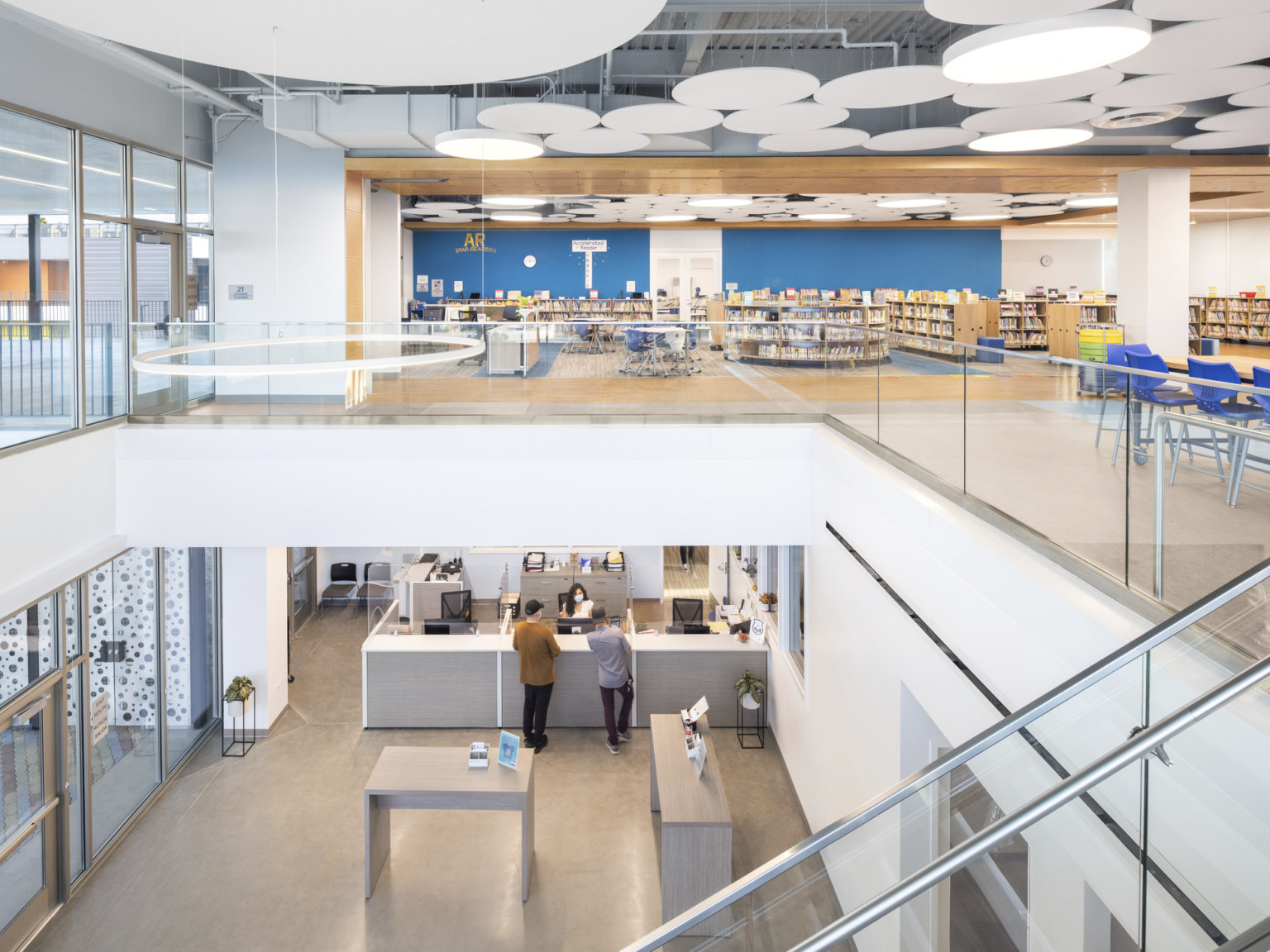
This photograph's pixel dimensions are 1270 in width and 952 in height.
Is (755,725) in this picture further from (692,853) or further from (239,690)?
(239,690)

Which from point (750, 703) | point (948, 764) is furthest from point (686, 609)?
point (948, 764)

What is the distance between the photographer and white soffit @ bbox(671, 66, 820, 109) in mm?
6246

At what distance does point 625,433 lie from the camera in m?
8.34

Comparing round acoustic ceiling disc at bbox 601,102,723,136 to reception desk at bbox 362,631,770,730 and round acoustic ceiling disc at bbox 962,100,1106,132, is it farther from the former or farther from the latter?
reception desk at bbox 362,631,770,730

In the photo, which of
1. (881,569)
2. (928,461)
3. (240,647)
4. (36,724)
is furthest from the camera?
(240,647)

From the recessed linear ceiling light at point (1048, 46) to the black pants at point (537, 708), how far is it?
660 centimetres

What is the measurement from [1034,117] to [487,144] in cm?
498

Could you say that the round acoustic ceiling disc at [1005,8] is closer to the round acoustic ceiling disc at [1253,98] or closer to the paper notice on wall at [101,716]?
the round acoustic ceiling disc at [1253,98]

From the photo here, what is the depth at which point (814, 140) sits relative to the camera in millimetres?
9203

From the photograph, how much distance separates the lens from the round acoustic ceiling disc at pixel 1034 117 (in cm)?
780

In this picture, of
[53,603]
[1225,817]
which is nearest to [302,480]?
[53,603]

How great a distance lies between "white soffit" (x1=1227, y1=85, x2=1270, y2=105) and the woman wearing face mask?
820 cm

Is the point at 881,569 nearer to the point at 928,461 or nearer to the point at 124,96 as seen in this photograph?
the point at 928,461

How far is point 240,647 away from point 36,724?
9.36 ft
